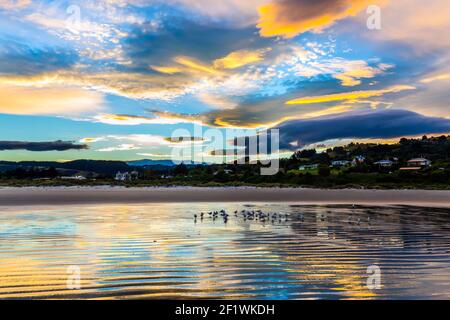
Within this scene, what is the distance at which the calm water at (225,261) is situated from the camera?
41.3 feet

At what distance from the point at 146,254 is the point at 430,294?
10.8m

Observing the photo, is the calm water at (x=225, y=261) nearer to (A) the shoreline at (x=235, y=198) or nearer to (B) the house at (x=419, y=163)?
(A) the shoreline at (x=235, y=198)

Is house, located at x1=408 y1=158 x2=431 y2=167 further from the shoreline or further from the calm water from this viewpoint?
the calm water

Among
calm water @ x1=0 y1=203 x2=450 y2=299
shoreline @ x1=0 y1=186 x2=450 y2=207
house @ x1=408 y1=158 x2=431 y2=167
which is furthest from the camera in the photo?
house @ x1=408 y1=158 x2=431 y2=167

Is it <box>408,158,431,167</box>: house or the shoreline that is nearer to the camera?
the shoreline

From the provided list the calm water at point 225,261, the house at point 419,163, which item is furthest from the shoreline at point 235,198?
the house at point 419,163

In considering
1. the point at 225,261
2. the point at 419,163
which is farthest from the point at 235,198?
the point at 419,163

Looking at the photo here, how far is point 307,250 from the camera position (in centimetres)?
1962

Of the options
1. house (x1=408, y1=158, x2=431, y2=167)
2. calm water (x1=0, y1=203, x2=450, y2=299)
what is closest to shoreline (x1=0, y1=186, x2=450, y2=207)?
calm water (x1=0, y1=203, x2=450, y2=299)

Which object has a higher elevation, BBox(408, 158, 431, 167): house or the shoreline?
BBox(408, 158, 431, 167): house

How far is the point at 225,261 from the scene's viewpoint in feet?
55.3

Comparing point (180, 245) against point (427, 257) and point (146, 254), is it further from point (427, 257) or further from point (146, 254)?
point (427, 257)

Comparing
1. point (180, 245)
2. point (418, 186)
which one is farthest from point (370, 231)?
point (418, 186)

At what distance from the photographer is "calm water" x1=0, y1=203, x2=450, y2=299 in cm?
1258
